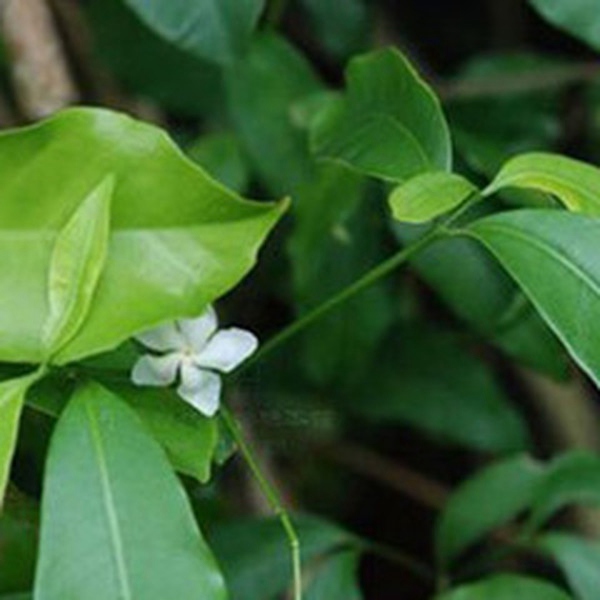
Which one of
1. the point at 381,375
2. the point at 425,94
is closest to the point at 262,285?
the point at 381,375

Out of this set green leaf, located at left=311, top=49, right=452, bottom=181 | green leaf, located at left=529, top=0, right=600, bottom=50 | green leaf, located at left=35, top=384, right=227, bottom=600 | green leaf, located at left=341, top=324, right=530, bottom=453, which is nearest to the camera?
green leaf, located at left=35, top=384, right=227, bottom=600

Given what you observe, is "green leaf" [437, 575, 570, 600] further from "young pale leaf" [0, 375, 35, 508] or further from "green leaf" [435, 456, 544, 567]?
"young pale leaf" [0, 375, 35, 508]

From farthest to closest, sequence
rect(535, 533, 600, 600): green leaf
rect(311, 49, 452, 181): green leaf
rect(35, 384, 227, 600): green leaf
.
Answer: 1. rect(535, 533, 600, 600): green leaf
2. rect(311, 49, 452, 181): green leaf
3. rect(35, 384, 227, 600): green leaf

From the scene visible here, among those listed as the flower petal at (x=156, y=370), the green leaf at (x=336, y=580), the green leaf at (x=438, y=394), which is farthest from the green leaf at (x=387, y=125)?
the green leaf at (x=438, y=394)

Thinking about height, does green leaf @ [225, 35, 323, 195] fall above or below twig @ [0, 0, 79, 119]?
below

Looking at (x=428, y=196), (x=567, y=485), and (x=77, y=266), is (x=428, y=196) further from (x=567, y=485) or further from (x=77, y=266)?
(x=567, y=485)

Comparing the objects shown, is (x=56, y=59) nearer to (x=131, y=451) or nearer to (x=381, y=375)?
(x=381, y=375)

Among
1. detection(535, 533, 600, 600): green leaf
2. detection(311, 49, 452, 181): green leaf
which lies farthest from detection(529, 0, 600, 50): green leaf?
detection(535, 533, 600, 600): green leaf
